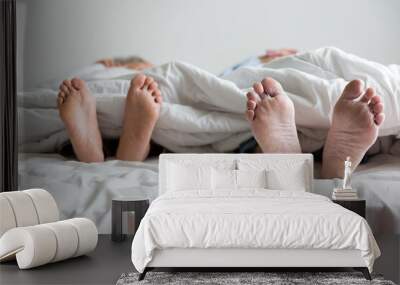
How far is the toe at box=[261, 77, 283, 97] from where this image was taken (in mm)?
5770

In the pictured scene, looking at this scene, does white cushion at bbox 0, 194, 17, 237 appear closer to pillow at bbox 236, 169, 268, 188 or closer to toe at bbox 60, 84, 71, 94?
toe at bbox 60, 84, 71, 94

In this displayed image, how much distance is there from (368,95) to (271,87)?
0.82 meters

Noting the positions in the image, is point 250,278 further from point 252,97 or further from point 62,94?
point 62,94

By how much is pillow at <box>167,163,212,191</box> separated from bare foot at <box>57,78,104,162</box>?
2.77 ft

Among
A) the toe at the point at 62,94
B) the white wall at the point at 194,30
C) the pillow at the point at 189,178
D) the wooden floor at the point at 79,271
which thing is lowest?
the wooden floor at the point at 79,271

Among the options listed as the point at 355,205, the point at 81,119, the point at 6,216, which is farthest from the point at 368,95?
the point at 6,216

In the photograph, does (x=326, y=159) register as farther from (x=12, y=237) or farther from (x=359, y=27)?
(x=12, y=237)

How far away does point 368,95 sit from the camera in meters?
5.52

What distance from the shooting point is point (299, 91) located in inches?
234

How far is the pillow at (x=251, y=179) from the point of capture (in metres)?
5.38

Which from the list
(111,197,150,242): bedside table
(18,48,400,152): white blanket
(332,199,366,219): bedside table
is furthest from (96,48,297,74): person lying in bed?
(332,199,366,219): bedside table

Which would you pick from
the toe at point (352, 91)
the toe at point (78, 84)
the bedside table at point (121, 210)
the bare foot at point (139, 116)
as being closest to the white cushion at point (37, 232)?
the bedside table at point (121, 210)

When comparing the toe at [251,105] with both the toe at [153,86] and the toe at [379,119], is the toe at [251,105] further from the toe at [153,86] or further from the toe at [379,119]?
the toe at [379,119]

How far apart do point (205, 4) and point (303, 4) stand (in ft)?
2.87
